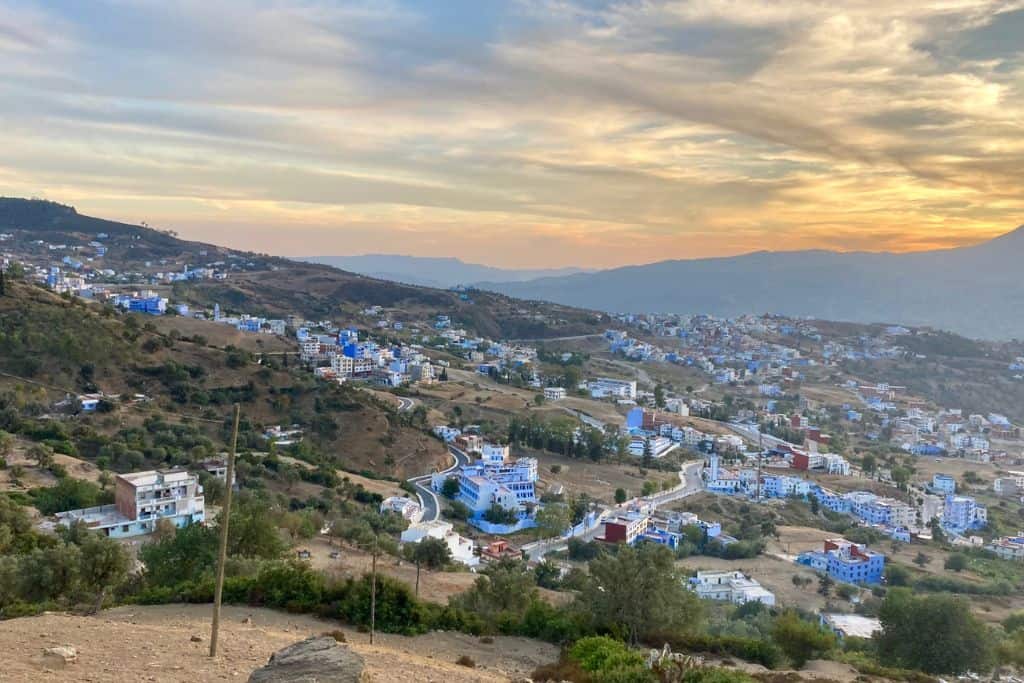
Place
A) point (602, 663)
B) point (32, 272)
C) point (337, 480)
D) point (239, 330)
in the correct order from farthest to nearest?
point (32, 272), point (239, 330), point (337, 480), point (602, 663)

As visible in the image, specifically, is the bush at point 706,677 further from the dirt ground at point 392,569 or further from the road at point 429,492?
the road at point 429,492

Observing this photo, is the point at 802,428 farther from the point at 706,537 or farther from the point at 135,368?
the point at 135,368

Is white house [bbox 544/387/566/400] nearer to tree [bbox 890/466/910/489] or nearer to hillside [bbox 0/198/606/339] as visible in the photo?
tree [bbox 890/466/910/489]

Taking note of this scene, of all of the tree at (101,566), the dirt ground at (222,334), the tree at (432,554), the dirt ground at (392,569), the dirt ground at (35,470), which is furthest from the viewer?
the dirt ground at (222,334)

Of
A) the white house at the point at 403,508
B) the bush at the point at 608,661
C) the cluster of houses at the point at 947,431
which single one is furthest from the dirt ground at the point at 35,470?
the cluster of houses at the point at 947,431

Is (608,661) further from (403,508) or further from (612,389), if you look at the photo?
(612,389)

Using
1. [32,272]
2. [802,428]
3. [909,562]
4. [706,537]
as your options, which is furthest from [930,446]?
[32,272]
